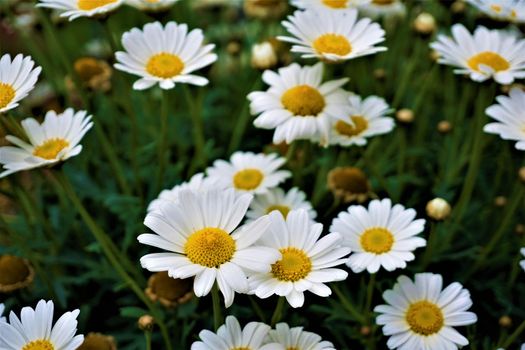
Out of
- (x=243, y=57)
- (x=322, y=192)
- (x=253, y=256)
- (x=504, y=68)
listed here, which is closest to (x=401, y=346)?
(x=253, y=256)

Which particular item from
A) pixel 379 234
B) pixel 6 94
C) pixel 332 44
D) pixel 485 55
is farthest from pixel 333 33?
pixel 6 94

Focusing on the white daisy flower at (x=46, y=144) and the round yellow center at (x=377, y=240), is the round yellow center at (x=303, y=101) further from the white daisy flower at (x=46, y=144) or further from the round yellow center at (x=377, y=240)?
the white daisy flower at (x=46, y=144)

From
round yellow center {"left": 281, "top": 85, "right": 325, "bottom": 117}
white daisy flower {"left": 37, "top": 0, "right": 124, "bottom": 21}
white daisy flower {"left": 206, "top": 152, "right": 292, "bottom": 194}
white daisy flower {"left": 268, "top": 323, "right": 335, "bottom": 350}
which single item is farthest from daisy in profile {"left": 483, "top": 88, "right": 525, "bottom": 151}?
white daisy flower {"left": 37, "top": 0, "right": 124, "bottom": 21}

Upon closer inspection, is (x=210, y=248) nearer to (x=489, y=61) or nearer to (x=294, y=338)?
(x=294, y=338)

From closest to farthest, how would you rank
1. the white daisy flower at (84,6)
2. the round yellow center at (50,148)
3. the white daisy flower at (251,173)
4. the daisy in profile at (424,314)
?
the daisy in profile at (424,314) < the round yellow center at (50,148) < the white daisy flower at (84,6) < the white daisy flower at (251,173)

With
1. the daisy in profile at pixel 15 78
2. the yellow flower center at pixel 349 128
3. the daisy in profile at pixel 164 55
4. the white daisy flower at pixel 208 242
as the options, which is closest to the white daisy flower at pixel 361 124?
the yellow flower center at pixel 349 128


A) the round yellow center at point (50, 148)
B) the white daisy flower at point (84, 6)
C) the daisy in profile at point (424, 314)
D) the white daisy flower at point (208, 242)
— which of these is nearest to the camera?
the white daisy flower at point (208, 242)
